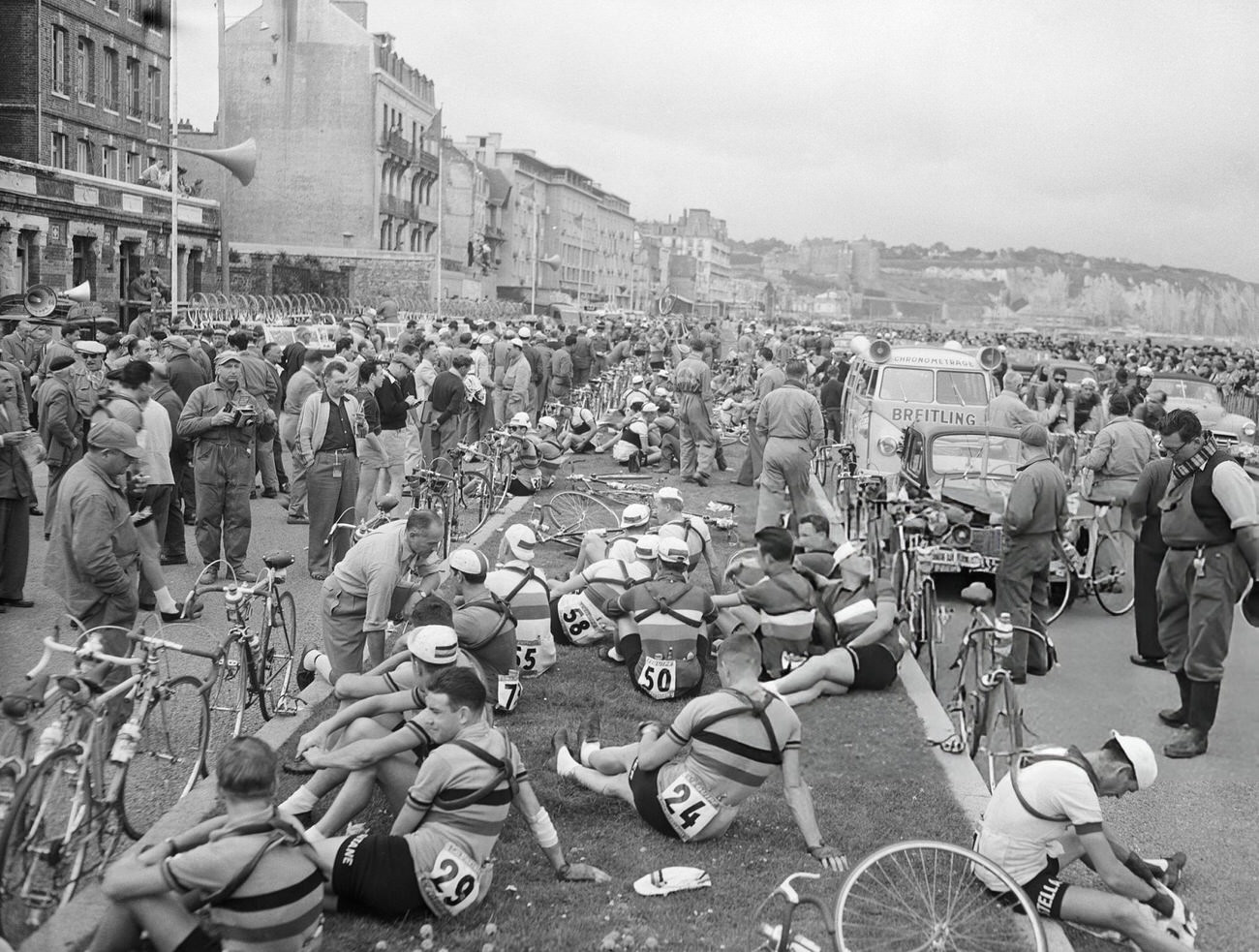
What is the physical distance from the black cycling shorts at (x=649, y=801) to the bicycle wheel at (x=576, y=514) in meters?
7.92

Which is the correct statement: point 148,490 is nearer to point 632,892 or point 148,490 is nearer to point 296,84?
point 632,892

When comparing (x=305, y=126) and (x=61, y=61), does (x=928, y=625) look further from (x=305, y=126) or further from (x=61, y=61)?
(x=305, y=126)

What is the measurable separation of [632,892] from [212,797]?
2152 mm

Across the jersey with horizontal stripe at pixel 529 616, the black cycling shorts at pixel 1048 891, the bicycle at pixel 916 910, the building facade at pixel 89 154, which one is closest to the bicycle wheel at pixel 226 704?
the jersey with horizontal stripe at pixel 529 616

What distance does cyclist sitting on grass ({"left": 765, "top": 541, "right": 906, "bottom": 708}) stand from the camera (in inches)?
378

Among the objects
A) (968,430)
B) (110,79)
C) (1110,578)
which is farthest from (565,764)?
(110,79)

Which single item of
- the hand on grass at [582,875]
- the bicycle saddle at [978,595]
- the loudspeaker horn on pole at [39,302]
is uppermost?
the loudspeaker horn on pole at [39,302]

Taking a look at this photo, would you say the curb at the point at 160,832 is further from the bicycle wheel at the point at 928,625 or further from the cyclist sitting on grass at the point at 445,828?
the bicycle wheel at the point at 928,625

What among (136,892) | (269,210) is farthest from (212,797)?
(269,210)

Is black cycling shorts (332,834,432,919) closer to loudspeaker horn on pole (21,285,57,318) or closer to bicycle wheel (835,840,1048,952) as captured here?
bicycle wheel (835,840,1048,952)

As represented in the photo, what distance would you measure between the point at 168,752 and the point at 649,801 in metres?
2.48

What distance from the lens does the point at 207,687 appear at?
268 inches

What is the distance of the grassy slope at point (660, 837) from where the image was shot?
5.76m

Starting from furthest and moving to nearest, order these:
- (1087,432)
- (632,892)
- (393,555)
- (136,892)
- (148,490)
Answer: (1087,432)
(148,490)
(393,555)
(632,892)
(136,892)
